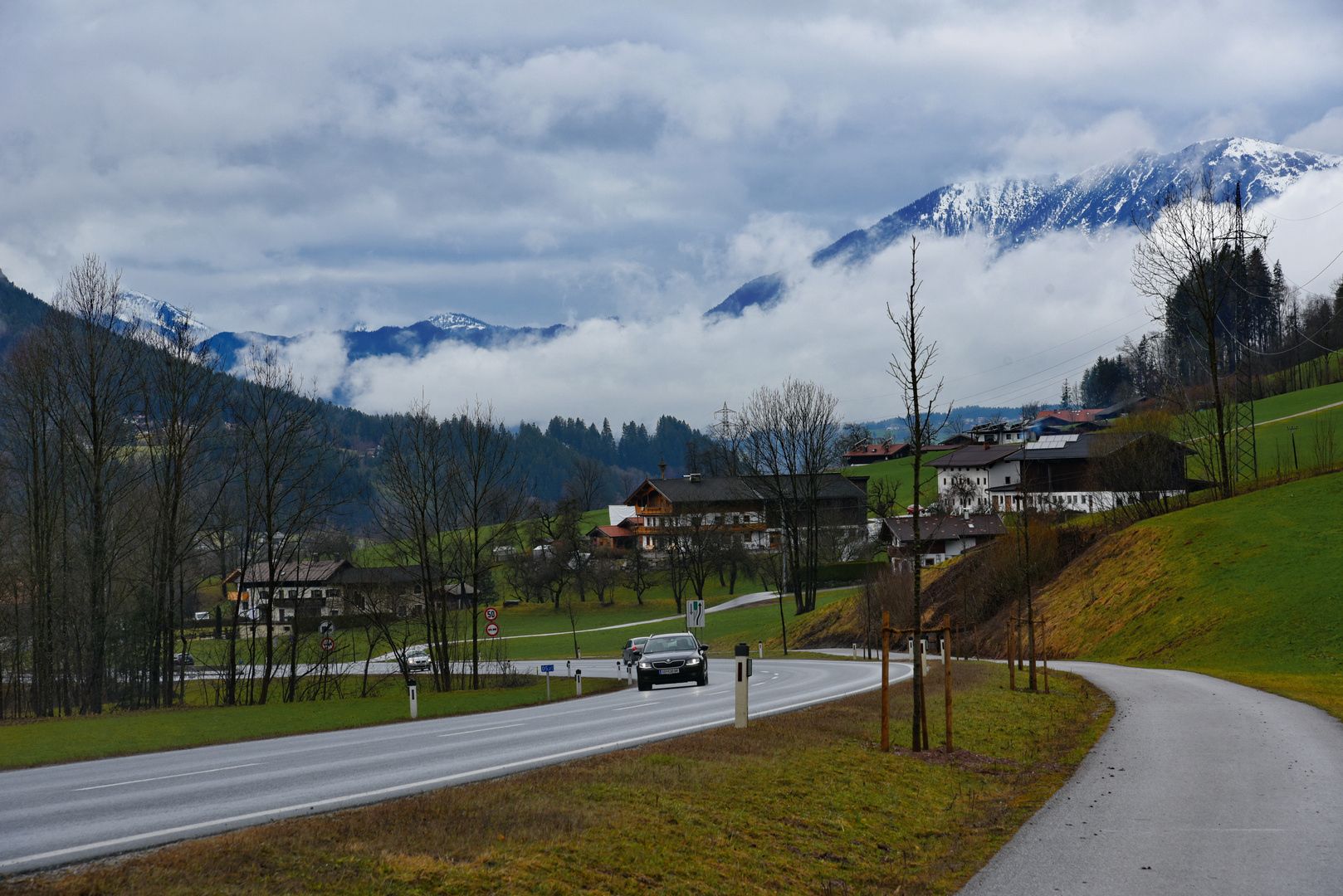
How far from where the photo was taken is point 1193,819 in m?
9.73

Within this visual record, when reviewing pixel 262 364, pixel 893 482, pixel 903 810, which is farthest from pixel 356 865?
pixel 893 482

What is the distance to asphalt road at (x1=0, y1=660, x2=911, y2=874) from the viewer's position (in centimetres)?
866

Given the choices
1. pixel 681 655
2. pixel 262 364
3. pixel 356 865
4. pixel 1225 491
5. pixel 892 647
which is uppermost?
pixel 262 364

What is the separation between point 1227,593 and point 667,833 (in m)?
39.1

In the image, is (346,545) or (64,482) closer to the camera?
(64,482)

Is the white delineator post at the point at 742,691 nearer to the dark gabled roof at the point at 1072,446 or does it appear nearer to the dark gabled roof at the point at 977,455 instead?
the dark gabled roof at the point at 1072,446

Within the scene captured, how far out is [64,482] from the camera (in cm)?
4075

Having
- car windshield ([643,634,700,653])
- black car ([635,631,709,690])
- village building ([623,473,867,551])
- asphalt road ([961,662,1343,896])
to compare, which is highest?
village building ([623,473,867,551])

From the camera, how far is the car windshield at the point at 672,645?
30875mm

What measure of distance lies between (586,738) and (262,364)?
108 feet

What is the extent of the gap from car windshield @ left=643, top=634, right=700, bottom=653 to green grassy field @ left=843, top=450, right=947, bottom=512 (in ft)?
299

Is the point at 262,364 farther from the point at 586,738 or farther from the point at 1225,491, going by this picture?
the point at 1225,491

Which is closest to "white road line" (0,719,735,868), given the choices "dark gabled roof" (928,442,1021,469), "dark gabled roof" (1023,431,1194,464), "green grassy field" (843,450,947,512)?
"dark gabled roof" (1023,431,1194,464)

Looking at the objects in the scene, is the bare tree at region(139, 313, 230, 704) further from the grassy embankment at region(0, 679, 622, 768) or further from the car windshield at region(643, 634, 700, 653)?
the car windshield at region(643, 634, 700, 653)
